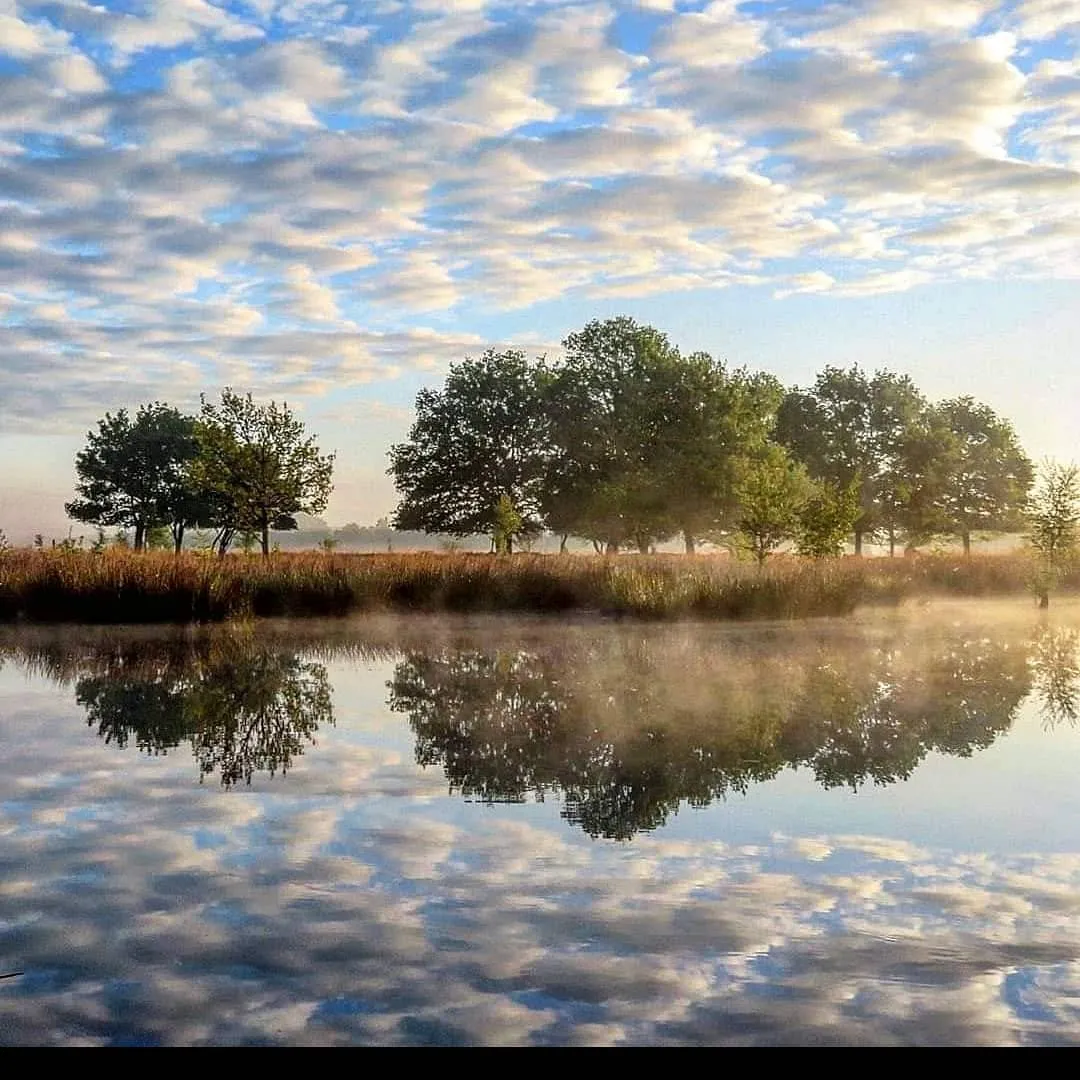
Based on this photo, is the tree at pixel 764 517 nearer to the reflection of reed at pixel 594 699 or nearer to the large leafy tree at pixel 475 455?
the reflection of reed at pixel 594 699

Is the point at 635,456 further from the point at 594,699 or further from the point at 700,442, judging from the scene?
the point at 594,699

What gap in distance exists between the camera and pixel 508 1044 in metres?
4.04

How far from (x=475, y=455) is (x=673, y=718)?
5465cm

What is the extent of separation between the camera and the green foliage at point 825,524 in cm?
3312

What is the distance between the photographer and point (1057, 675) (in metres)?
16.4

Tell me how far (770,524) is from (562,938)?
28244mm

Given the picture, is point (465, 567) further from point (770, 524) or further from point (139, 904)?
point (139, 904)

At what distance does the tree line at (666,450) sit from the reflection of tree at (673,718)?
37818 mm

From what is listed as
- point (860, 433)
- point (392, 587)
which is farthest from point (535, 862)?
point (860, 433)

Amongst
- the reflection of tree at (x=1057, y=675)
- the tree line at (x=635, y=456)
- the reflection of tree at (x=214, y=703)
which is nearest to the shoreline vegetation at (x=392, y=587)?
the reflection of tree at (x=1057, y=675)

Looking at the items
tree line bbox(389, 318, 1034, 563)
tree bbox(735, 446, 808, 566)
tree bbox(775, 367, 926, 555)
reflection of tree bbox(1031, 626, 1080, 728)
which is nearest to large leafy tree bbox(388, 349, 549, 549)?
Answer: tree line bbox(389, 318, 1034, 563)

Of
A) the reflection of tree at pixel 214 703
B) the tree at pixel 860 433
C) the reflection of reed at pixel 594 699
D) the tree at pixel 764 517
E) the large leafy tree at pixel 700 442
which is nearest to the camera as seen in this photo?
the reflection of reed at pixel 594 699

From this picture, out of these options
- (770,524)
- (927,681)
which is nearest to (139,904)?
(927,681)

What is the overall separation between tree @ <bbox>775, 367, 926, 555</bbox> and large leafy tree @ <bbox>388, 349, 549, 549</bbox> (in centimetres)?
1440
